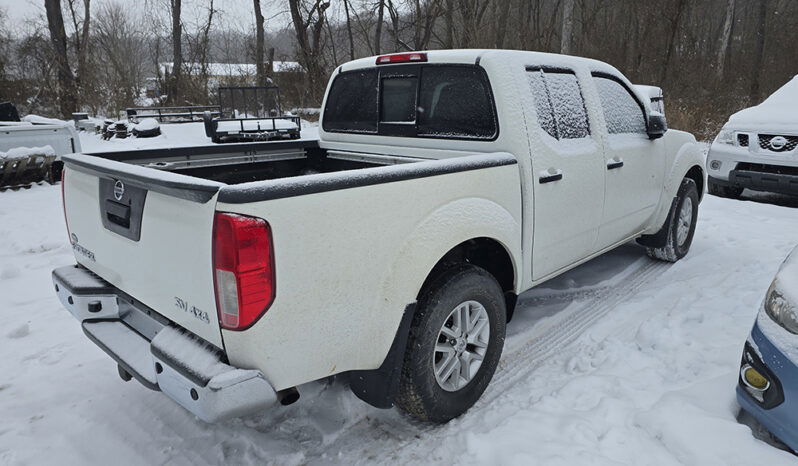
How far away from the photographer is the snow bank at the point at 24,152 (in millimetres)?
9023

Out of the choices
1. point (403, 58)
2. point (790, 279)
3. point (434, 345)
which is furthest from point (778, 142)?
point (434, 345)

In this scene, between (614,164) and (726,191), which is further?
(726,191)

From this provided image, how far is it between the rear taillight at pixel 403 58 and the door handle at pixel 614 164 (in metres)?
1.55

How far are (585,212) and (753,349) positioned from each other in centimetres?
138

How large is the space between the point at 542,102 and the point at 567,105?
32 centimetres

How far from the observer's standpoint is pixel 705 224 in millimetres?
6426

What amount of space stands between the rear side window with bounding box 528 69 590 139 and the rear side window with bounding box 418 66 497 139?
0.33 meters

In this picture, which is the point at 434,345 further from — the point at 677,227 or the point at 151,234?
the point at 677,227

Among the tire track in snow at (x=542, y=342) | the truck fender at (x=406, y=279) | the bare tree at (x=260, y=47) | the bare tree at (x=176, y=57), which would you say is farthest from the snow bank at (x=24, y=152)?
the bare tree at (x=176, y=57)

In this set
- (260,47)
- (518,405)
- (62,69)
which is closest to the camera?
(518,405)

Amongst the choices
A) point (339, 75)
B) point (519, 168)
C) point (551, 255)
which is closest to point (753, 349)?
point (551, 255)

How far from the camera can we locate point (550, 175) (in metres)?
3.17

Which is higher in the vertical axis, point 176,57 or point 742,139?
point 176,57

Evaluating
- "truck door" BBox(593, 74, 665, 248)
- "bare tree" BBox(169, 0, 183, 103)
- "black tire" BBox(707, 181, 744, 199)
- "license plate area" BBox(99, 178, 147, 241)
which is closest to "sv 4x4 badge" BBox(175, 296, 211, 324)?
"license plate area" BBox(99, 178, 147, 241)
